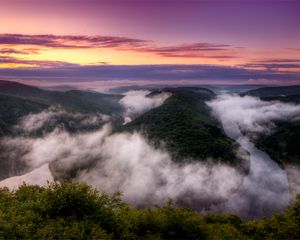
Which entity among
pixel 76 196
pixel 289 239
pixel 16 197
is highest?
pixel 76 196

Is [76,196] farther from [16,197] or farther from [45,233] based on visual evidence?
[16,197]

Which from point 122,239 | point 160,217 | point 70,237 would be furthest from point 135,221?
point 70,237

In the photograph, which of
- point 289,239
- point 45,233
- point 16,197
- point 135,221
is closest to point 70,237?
point 45,233

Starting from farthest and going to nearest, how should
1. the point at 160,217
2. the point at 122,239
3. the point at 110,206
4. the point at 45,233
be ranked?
1. the point at 160,217
2. the point at 110,206
3. the point at 122,239
4. the point at 45,233

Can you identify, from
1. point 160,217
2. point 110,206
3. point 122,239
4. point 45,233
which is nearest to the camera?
point 45,233

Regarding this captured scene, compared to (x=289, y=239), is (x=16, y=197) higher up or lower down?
higher up

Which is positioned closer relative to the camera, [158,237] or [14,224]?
[14,224]

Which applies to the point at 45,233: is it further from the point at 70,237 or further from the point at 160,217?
the point at 160,217
